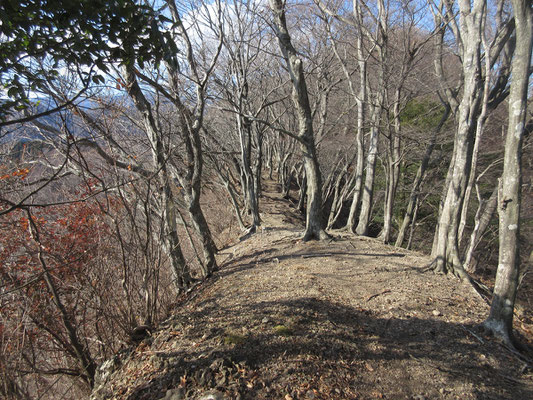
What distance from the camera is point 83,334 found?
432cm

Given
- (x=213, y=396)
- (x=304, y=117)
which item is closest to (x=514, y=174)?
(x=213, y=396)

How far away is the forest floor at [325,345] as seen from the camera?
8.33 feet

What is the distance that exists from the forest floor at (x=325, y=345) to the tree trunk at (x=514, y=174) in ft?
1.91

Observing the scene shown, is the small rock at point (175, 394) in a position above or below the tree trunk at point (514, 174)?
below

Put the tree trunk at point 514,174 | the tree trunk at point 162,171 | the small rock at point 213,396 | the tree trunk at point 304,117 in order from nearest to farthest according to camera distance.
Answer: the small rock at point 213,396 → the tree trunk at point 514,174 → the tree trunk at point 162,171 → the tree trunk at point 304,117

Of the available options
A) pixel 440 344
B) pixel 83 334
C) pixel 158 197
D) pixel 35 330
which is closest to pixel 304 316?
pixel 440 344

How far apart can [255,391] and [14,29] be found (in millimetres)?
3048

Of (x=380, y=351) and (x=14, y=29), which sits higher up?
(x=14, y=29)

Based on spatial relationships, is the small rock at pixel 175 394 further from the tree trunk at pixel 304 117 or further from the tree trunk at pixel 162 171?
the tree trunk at pixel 304 117

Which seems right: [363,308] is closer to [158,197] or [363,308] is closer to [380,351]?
[380,351]

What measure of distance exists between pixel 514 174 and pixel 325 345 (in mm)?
2587

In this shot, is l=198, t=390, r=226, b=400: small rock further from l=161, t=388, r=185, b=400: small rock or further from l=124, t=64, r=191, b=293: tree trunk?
l=124, t=64, r=191, b=293: tree trunk

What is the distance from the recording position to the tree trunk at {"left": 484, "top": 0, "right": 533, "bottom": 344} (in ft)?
9.29

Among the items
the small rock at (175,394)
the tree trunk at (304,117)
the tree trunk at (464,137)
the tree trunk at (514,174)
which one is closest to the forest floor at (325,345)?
the small rock at (175,394)
